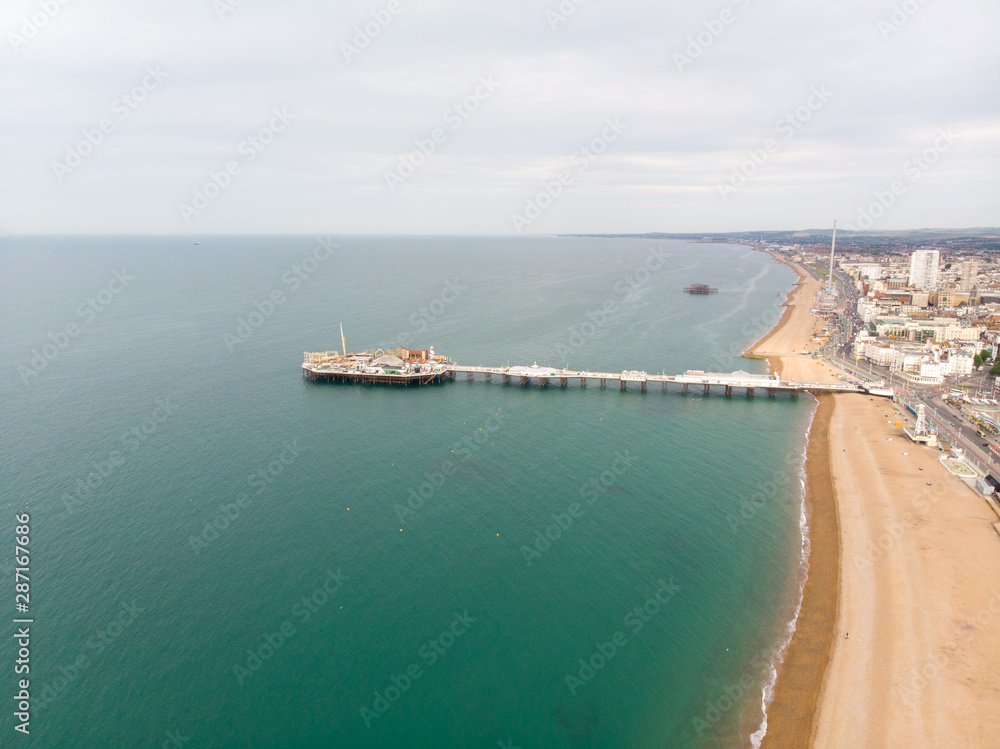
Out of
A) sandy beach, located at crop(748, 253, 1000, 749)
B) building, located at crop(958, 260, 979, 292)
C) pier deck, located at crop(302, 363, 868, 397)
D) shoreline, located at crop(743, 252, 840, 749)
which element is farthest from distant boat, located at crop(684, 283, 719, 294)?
sandy beach, located at crop(748, 253, 1000, 749)

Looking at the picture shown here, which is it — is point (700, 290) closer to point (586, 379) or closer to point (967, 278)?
point (967, 278)

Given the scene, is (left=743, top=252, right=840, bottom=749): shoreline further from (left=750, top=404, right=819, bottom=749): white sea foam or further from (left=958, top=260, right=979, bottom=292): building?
(left=958, top=260, right=979, bottom=292): building

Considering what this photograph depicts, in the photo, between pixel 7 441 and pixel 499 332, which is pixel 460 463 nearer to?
pixel 7 441

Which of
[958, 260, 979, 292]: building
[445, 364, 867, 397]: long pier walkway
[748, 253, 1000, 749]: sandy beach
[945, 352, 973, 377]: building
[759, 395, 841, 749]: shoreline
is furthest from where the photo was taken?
[958, 260, 979, 292]: building

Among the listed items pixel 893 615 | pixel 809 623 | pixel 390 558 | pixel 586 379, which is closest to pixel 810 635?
pixel 809 623

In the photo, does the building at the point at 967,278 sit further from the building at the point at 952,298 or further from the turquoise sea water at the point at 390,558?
the turquoise sea water at the point at 390,558
